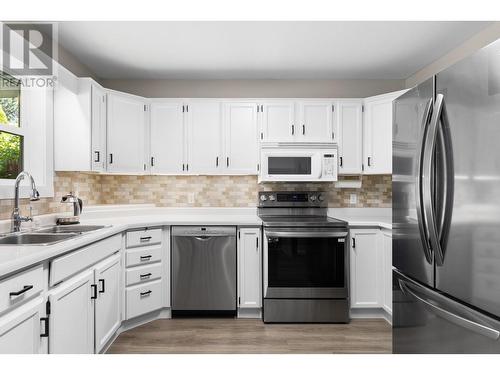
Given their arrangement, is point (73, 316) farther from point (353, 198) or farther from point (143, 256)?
point (353, 198)

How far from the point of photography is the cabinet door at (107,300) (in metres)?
2.12

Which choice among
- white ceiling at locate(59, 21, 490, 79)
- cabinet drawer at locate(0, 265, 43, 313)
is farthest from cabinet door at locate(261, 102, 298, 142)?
cabinet drawer at locate(0, 265, 43, 313)

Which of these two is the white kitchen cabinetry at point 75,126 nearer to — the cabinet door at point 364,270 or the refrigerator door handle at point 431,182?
the cabinet door at point 364,270

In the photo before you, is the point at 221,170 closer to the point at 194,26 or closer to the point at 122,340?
the point at 194,26

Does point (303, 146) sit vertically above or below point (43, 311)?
above

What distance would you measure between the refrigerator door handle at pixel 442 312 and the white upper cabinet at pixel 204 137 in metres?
2.28

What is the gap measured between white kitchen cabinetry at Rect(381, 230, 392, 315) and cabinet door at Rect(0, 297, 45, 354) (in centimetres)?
261

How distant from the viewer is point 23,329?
1.30 metres

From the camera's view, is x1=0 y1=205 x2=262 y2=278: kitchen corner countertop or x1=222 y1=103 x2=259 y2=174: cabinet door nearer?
x1=0 y1=205 x2=262 y2=278: kitchen corner countertop

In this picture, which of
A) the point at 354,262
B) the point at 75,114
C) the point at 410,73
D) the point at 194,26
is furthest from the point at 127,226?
the point at 410,73

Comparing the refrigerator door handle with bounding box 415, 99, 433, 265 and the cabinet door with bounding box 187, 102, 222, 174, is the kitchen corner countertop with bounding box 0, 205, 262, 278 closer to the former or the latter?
the cabinet door with bounding box 187, 102, 222, 174

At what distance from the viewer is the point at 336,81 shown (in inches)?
149

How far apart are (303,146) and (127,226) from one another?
6.21 ft

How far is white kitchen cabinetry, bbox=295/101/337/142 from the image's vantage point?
3.48 meters
